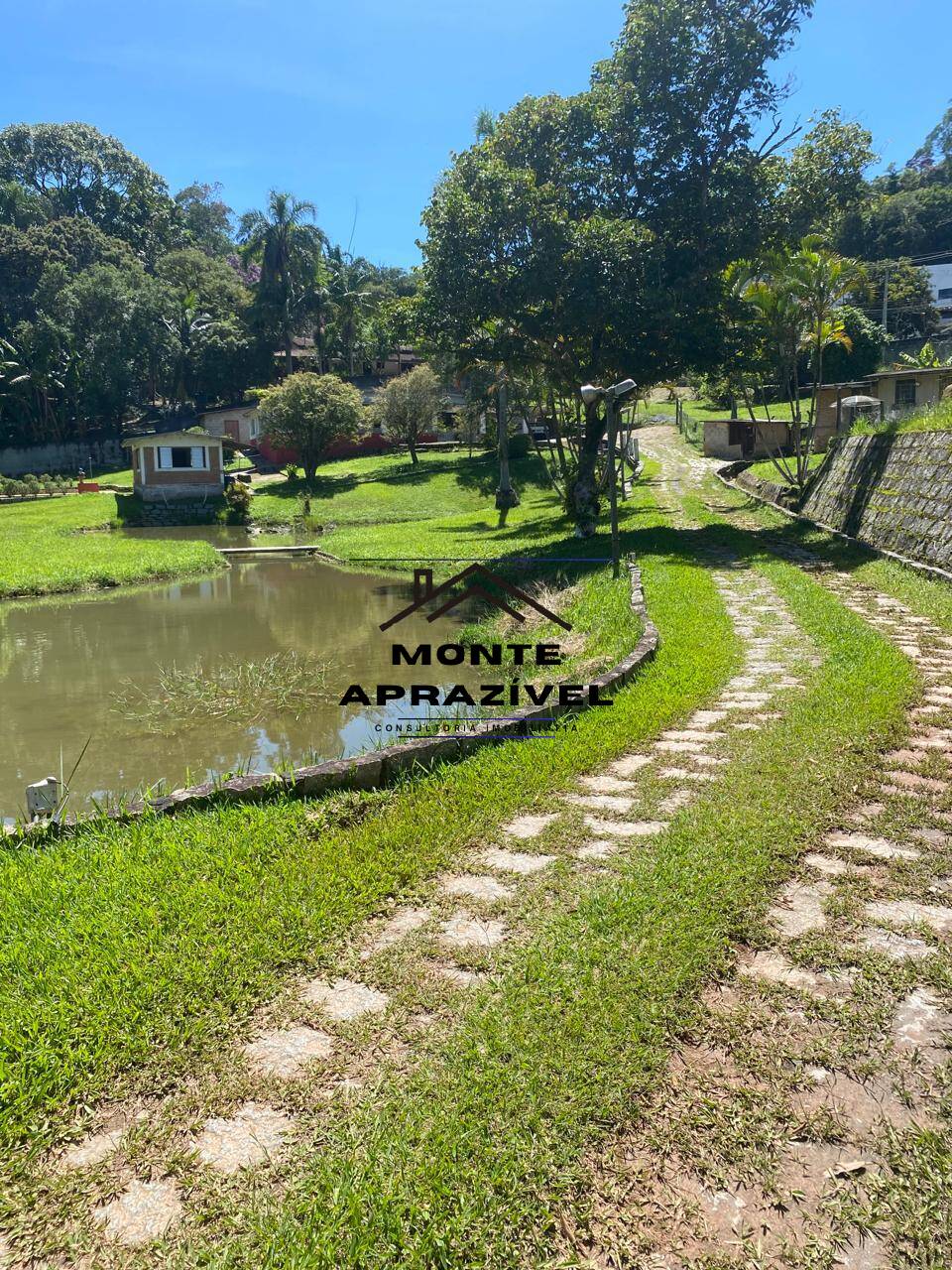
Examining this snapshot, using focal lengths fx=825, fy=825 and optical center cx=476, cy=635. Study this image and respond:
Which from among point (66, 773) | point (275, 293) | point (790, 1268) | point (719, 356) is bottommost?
point (66, 773)

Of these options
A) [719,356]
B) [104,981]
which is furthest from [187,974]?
[719,356]

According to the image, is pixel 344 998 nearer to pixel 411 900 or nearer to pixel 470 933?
pixel 470 933

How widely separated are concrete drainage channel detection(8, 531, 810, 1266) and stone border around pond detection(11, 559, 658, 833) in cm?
109

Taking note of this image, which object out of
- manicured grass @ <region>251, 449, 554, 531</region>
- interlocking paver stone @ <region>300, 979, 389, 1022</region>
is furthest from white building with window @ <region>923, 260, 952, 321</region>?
interlocking paver stone @ <region>300, 979, 389, 1022</region>

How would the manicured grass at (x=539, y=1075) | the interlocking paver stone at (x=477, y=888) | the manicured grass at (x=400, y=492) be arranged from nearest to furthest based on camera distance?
the manicured grass at (x=539, y=1075) → the interlocking paver stone at (x=477, y=888) → the manicured grass at (x=400, y=492)

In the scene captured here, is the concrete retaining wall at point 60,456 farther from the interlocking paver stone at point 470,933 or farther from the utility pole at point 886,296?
the interlocking paver stone at point 470,933

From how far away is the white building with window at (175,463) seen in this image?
3441 cm

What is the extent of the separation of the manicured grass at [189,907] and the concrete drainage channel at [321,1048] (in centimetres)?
15

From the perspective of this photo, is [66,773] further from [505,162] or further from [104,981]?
[505,162]

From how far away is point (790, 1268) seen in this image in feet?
7.09

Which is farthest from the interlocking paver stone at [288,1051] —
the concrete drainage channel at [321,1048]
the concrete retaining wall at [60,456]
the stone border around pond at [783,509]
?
the concrete retaining wall at [60,456]

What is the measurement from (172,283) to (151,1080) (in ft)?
200

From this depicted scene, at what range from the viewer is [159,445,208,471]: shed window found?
34625 mm

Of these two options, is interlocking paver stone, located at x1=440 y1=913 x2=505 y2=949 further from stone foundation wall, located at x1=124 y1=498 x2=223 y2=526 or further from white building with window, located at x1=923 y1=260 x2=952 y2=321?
white building with window, located at x1=923 y1=260 x2=952 y2=321
